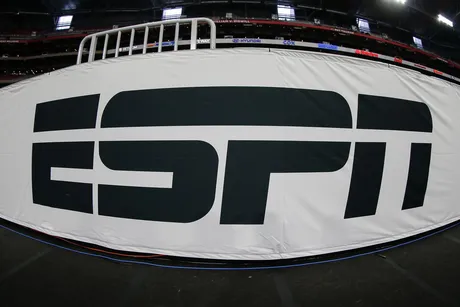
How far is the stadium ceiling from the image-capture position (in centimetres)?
1046

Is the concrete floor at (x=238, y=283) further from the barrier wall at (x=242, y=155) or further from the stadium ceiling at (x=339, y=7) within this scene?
the stadium ceiling at (x=339, y=7)

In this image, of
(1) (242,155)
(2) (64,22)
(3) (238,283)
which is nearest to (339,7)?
(1) (242,155)

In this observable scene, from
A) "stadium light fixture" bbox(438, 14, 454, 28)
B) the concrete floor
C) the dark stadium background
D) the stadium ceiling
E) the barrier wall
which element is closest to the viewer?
the concrete floor

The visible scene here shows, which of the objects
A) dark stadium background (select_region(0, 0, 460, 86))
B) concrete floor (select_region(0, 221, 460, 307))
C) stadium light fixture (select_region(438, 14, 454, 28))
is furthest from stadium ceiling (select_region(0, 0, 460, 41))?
concrete floor (select_region(0, 221, 460, 307))

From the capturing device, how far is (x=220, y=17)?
377 inches

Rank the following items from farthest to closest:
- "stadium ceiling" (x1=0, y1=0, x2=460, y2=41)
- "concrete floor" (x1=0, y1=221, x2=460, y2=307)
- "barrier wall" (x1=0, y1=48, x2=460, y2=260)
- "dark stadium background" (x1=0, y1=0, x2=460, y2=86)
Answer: "stadium ceiling" (x1=0, y1=0, x2=460, y2=41) → "dark stadium background" (x1=0, y1=0, x2=460, y2=86) → "barrier wall" (x1=0, y1=48, x2=460, y2=260) → "concrete floor" (x1=0, y1=221, x2=460, y2=307)

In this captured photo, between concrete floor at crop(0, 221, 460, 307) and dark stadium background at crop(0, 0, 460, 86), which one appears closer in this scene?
concrete floor at crop(0, 221, 460, 307)

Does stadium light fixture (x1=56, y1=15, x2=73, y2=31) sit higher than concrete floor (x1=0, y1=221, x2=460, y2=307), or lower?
higher

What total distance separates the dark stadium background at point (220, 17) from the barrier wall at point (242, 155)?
8987mm

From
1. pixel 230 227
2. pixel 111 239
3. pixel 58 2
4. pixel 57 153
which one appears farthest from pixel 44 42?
pixel 230 227

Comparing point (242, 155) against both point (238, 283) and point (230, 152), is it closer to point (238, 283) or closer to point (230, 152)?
point (230, 152)

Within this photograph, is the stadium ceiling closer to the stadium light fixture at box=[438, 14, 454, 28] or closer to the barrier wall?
the stadium light fixture at box=[438, 14, 454, 28]

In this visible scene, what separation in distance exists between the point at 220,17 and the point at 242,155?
11.0 m

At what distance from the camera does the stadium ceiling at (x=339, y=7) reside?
10.5 meters
